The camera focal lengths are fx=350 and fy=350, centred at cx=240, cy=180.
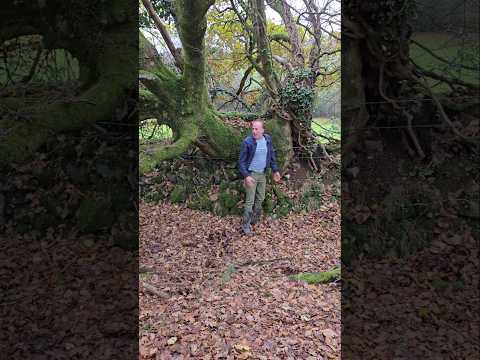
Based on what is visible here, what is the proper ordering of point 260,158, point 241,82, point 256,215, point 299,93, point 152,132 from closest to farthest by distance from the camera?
point 260,158 < point 256,215 < point 152,132 < point 299,93 < point 241,82

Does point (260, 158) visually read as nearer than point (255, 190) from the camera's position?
Yes

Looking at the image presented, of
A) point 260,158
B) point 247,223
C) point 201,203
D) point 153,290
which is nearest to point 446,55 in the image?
point 153,290

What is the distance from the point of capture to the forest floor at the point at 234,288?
262cm

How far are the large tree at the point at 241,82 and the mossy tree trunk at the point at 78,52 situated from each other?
4.97 feet

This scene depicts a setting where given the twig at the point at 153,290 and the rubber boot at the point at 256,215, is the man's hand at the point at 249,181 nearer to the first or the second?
the rubber boot at the point at 256,215

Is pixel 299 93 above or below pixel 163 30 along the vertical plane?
below

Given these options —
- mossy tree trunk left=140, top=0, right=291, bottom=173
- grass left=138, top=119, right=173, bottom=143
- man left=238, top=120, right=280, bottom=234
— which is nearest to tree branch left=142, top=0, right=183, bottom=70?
mossy tree trunk left=140, top=0, right=291, bottom=173

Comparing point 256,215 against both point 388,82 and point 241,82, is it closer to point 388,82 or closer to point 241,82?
point 241,82

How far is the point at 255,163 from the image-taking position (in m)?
4.97

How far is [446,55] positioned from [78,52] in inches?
96.6

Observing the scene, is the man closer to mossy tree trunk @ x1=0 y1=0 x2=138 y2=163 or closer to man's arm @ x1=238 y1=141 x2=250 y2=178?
man's arm @ x1=238 y1=141 x2=250 y2=178

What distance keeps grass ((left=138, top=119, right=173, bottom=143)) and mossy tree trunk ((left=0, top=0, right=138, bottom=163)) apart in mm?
3068

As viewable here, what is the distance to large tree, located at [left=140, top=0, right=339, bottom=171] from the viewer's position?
4.90 m

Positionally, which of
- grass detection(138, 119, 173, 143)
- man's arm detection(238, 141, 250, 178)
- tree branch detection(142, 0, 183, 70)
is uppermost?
tree branch detection(142, 0, 183, 70)
